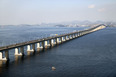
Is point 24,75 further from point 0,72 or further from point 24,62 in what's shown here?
point 24,62

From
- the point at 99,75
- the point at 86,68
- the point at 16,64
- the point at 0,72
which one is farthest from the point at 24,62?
the point at 99,75

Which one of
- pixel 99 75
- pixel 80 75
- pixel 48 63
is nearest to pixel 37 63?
pixel 48 63

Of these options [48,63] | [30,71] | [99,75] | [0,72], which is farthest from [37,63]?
[99,75]

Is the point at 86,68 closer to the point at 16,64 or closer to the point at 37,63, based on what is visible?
the point at 37,63

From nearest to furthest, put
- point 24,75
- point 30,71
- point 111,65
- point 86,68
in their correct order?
point 24,75, point 30,71, point 86,68, point 111,65

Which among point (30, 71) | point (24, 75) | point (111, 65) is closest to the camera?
point (24, 75)

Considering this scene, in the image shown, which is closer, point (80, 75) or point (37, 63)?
A: point (80, 75)

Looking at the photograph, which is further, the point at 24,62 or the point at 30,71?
the point at 24,62

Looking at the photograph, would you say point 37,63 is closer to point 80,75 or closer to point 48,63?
point 48,63
